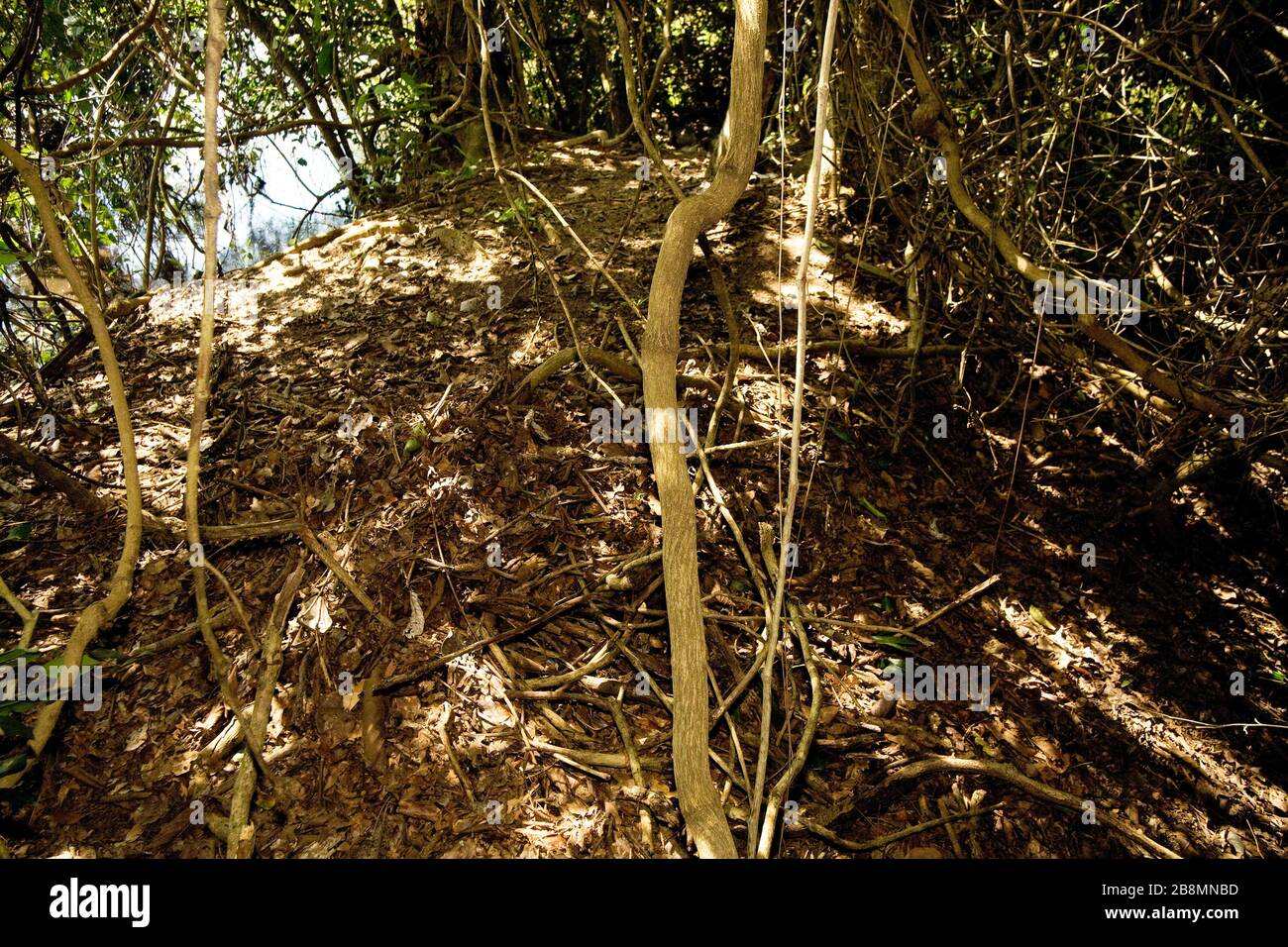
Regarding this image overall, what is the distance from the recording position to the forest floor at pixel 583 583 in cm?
281

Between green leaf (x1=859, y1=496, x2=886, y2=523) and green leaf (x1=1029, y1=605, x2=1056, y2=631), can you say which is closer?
green leaf (x1=1029, y1=605, x2=1056, y2=631)

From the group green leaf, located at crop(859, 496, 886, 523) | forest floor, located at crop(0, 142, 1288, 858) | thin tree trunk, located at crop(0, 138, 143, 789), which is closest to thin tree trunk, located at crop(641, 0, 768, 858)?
forest floor, located at crop(0, 142, 1288, 858)

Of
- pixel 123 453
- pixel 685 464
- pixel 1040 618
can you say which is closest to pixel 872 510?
pixel 1040 618

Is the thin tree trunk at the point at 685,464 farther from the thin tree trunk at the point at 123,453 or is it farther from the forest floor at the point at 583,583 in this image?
the thin tree trunk at the point at 123,453

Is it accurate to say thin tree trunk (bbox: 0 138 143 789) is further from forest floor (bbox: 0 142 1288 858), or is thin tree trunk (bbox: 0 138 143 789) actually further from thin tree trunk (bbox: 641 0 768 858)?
thin tree trunk (bbox: 641 0 768 858)

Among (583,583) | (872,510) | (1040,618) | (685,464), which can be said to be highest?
(685,464)

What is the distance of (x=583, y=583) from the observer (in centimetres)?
347

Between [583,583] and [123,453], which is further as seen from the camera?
[583,583]

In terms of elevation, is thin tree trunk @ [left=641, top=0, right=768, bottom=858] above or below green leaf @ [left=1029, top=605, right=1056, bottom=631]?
above

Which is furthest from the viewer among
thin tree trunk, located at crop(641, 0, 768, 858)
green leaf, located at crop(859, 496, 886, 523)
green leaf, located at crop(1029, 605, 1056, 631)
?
green leaf, located at crop(859, 496, 886, 523)

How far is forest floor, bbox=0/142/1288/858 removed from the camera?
2.81 m

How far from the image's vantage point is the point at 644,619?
3.38 metres

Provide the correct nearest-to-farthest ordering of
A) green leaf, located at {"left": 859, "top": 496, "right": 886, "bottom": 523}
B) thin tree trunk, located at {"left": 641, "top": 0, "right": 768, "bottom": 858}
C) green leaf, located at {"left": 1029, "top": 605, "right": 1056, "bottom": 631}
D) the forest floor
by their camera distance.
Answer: thin tree trunk, located at {"left": 641, "top": 0, "right": 768, "bottom": 858}, the forest floor, green leaf, located at {"left": 1029, "top": 605, "right": 1056, "bottom": 631}, green leaf, located at {"left": 859, "top": 496, "right": 886, "bottom": 523}

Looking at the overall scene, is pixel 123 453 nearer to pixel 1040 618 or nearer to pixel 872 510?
pixel 872 510
